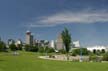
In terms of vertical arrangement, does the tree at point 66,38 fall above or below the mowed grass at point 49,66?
above

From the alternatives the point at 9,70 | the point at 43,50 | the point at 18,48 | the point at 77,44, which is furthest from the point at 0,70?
the point at 18,48

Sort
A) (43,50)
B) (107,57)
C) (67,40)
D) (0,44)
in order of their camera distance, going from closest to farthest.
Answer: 1. (107,57)
2. (67,40)
3. (0,44)
4. (43,50)

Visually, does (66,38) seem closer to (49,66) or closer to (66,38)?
(66,38)

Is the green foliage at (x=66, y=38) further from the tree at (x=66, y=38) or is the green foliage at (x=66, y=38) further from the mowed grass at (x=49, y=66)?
the mowed grass at (x=49, y=66)

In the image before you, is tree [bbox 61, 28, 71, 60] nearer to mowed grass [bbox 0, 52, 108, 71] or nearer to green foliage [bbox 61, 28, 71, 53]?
green foliage [bbox 61, 28, 71, 53]

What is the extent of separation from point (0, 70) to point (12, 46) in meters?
158

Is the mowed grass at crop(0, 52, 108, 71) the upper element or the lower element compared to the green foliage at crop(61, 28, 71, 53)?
lower

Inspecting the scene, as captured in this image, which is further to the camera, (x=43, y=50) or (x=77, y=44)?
(x=43, y=50)

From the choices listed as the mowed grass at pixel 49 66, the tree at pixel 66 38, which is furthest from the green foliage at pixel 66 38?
the mowed grass at pixel 49 66

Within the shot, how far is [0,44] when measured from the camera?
131 metres

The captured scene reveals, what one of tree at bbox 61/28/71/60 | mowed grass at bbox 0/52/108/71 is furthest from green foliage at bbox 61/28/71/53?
mowed grass at bbox 0/52/108/71

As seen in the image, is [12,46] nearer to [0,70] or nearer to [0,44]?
[0,44]

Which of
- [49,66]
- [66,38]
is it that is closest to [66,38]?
[66,38]

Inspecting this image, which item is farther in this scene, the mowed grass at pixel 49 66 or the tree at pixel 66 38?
the tree at pixel 66 38
